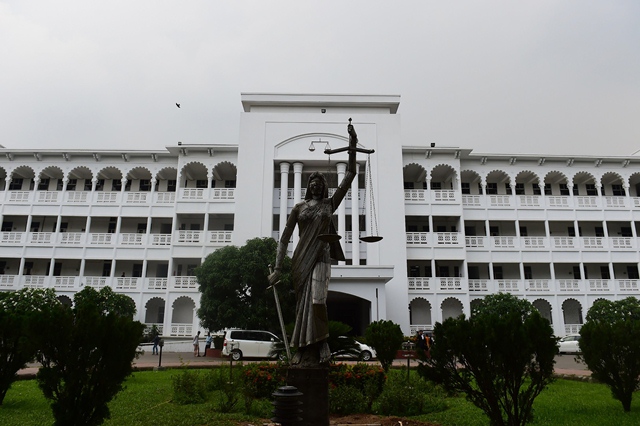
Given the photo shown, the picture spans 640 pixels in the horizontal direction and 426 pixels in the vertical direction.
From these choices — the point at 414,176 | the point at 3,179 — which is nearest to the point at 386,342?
the point at 414,176

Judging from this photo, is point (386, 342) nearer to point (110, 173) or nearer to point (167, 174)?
point (167, 174)

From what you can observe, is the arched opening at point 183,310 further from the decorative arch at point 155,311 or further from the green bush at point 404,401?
the green bush at point 404,401

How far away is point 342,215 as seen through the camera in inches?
1136

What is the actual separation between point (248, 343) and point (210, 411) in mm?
12575

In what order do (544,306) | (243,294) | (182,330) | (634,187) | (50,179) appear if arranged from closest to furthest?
(243,294) < (182,330) < (544,306) < (50,179) < (634,187)

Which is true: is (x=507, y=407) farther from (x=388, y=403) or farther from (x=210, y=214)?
(x=210, y=214)

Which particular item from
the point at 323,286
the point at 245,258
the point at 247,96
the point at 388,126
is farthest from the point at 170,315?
the point at 323,286

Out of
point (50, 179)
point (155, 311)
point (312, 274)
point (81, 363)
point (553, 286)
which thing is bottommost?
point (81, 363)

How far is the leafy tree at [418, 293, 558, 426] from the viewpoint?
5.68m

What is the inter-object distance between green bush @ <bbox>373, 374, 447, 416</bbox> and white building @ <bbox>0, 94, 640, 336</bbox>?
61.1 feet

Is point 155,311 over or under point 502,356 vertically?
over

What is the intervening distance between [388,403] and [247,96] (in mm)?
25721

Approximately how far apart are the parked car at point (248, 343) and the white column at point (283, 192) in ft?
29.6

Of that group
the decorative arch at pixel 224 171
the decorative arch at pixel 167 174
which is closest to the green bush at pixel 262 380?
the decorative arch at pixel 224 171
